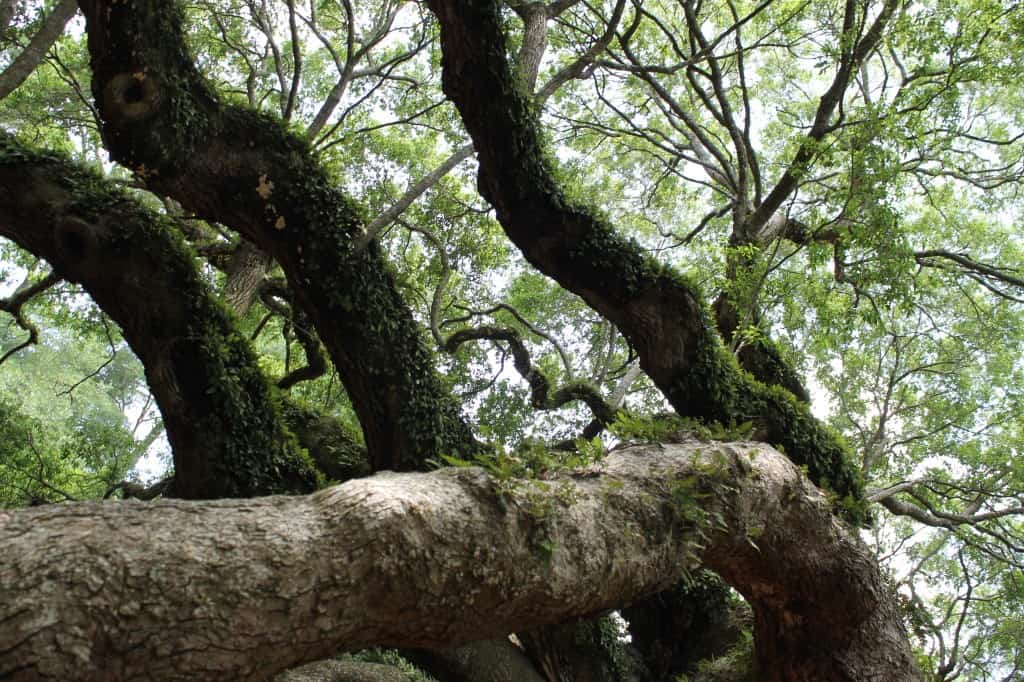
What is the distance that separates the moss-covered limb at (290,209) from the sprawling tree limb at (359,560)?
1.41 meters

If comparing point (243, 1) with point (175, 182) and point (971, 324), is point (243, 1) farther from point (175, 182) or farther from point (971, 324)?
point (971, 324)

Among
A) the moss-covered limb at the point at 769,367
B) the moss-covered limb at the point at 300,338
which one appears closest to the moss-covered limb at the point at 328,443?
the moss-covered limb at the point at 300,338

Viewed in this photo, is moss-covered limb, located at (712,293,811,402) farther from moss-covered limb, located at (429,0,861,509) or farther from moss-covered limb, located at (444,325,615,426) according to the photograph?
moss-covered limb, located at (444,325,615,426)

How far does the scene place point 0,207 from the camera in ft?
14.0

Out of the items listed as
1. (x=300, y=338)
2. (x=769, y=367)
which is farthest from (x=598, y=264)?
(x=300, y=338)

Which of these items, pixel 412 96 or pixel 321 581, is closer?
pixel 321 581

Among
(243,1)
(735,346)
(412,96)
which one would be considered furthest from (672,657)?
(243,1)

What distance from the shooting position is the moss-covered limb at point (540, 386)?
7.22 m

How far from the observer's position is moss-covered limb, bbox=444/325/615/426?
7.22 meters

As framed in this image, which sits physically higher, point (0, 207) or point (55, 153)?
point (55, 153)

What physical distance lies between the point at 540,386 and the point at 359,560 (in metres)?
5.04

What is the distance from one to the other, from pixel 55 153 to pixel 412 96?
22.1ft

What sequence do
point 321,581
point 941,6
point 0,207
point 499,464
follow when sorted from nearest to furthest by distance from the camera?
point 321,581 → point 499,464 → point 0,207 → point 941,6

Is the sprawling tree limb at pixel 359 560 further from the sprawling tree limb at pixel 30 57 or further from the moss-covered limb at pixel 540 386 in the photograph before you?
the sprawling tree limb at pixel 30 57
